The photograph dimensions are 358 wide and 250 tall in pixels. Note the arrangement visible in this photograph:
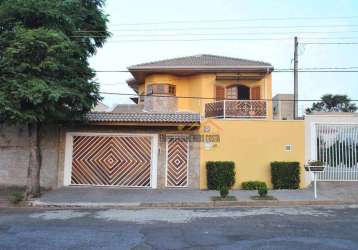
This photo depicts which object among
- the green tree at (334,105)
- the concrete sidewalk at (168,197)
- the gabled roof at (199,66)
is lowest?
the concrete sidewalk at (168,197)

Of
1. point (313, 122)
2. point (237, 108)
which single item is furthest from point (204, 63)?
point (313, 122)

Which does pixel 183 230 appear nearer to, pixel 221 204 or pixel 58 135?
pixel 221 204

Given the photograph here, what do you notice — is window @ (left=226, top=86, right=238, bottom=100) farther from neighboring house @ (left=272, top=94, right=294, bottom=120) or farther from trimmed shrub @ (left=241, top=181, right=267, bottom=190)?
trimmed shrub @ (left=241, top=181, right=267, bottom=190)

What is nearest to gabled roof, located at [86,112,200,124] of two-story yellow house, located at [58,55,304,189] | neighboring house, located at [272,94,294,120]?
two-story yellow house, located at [58,55,304,189]

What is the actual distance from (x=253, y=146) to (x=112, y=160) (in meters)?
6.06

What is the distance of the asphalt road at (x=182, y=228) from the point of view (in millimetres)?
6620

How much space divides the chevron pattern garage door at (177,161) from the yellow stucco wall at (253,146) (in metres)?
0.70

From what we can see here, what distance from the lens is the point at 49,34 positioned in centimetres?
1115

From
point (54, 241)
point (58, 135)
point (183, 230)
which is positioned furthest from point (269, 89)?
point (54, 241)

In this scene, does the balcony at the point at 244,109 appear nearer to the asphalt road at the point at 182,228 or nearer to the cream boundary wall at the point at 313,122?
the cream boundary wall at the point at 313,122

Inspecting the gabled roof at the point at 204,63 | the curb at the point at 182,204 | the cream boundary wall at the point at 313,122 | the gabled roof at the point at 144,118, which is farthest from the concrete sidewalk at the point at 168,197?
the gabled roof at the point at 204,63

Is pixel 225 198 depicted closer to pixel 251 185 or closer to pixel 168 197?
pixel 168 197

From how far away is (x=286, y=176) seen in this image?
1467 centimetres

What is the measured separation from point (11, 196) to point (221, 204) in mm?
7523
